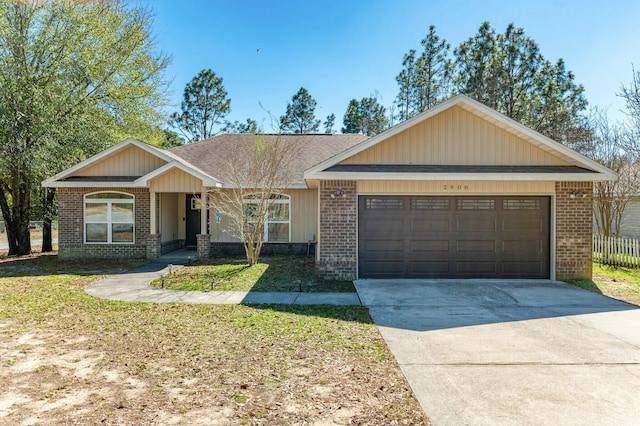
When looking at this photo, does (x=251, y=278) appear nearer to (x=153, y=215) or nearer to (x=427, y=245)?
(x=427, y=245)

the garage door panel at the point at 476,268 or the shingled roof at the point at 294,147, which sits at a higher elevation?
the shingled roof at the point at 294,147

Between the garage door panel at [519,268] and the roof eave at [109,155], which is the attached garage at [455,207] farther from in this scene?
the roof eave at [109,155]

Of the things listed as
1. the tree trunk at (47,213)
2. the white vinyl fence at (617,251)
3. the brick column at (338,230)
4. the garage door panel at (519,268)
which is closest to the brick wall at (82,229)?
the tree trunk at (47,213)

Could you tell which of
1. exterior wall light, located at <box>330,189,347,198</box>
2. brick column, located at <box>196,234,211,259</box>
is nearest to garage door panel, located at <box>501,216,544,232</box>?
exterior wall light, located at <box>330,189,347,198</box>

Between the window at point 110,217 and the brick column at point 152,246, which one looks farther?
the window at point 110,217

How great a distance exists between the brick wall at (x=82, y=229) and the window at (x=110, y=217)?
7.0 inches

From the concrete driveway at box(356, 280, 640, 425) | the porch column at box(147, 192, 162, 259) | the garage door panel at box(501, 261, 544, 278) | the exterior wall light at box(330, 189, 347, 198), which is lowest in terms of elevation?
the concrete driveway at box(356, 280, 640, 425)

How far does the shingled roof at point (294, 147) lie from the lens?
16.0 metres

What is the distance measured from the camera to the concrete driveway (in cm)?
380

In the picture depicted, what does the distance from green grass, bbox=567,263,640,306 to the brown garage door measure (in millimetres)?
1196

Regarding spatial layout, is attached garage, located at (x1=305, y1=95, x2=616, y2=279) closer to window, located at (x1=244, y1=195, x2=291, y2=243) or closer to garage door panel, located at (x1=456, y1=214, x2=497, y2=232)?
garage door panel, located at (x1=456, y1=214, x2=497, y2=232)

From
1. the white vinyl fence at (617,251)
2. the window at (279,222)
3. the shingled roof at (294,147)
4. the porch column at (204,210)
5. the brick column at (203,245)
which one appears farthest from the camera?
the shingled roof at (294,147)

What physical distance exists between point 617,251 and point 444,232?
7.12m

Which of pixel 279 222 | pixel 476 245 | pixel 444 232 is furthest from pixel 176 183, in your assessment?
pixel 476 245
